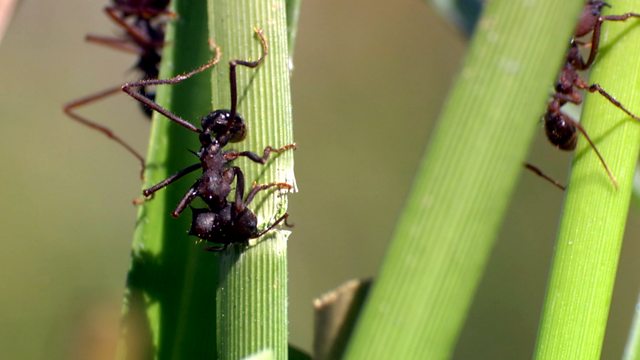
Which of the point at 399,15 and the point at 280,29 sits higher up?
the point at 399,15

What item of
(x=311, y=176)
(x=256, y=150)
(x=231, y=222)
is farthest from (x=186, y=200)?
(x=311, y=176)

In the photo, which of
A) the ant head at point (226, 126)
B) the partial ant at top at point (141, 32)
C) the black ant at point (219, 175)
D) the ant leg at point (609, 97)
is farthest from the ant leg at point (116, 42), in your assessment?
the ant leg at point (609, 97)

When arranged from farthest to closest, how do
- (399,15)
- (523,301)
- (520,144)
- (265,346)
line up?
1. (399,15)
2. (523,301)
3. (265,346)
4. (520,144)

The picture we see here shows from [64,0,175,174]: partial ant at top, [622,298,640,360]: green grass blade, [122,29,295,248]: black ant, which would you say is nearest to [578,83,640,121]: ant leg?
[622,298,640,360]: green grass blade

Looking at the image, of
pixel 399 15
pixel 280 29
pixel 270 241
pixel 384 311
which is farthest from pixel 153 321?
pixel 399 15

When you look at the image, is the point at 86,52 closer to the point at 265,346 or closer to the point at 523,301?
the point at 523,301

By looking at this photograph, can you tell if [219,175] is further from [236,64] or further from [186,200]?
[236,64]
